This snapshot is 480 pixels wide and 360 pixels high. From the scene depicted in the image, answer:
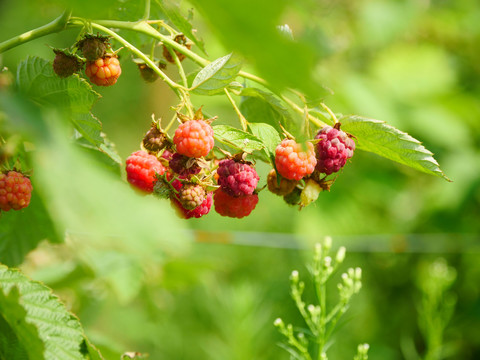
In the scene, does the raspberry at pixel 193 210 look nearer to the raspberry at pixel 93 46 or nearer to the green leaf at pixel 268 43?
the raspberry at pixel 93 46

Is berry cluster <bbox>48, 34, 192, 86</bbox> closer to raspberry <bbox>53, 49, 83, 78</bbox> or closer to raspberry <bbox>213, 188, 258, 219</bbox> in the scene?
raspberry <bbox>53, 49, 83, 78</bbox>

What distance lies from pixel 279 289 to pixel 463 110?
0.84 meters

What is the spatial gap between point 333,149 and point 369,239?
1324 mm

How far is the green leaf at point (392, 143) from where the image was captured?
521 mm

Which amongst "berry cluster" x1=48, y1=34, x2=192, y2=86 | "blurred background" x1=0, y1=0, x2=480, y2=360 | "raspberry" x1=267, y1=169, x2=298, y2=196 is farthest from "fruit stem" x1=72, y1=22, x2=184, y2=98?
"blurred background" x1=0, y1=0, x2=480, y2=360

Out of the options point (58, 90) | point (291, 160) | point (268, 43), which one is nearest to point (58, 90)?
point (58, 90)

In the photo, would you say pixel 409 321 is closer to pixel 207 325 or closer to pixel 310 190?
pixel 207 325

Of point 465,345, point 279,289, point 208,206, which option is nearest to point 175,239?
point 208,206

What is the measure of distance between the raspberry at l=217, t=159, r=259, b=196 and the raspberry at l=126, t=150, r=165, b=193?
6 cm

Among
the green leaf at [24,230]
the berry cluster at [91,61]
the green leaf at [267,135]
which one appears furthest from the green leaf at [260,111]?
the green leaf at [24,230]

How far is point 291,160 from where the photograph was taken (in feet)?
1.60

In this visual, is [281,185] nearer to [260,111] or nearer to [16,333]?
[260,111]

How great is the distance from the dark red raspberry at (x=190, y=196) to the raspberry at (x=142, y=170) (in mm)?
37

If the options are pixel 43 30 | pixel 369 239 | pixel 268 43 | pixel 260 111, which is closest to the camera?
pixel 268 43
